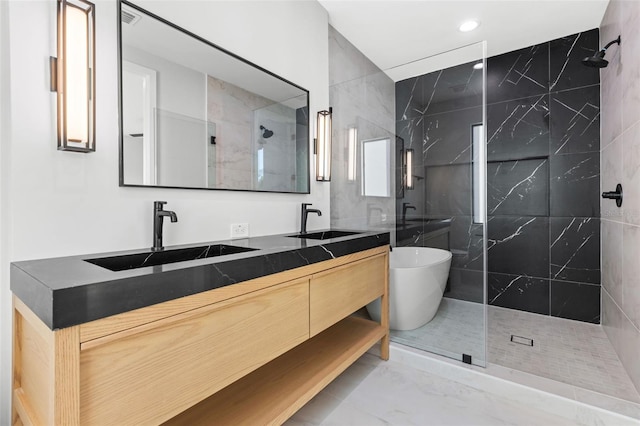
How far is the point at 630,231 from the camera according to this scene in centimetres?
198

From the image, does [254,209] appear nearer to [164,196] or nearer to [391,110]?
[164,196]

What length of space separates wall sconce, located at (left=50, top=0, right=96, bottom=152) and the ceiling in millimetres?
1826

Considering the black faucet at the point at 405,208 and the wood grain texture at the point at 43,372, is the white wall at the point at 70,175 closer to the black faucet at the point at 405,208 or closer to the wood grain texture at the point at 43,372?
the wood grain texture at the point at 43,372

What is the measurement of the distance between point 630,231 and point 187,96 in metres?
2.67

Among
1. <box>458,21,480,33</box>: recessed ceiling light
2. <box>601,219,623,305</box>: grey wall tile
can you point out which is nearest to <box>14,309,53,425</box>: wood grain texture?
<box>601,219,623,305</box>: grey wall tile

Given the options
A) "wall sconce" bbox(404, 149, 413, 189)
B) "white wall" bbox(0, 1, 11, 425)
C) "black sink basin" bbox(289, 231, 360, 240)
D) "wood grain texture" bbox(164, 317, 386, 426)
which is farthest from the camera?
"wall sconce" bbox(404, 149, 413, 189)

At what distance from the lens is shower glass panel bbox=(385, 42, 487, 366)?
2334 mm

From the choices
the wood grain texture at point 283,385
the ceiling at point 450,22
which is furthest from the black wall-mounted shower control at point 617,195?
the wood grain texture at point 283,385

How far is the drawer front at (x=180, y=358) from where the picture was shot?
0.82m

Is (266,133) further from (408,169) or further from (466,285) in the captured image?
(466,285)

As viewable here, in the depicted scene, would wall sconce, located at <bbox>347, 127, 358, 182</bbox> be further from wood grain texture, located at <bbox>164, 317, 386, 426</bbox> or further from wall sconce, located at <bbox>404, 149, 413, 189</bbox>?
wood grain texture, located at <bbox>164, 317, 386, 426</bbox>

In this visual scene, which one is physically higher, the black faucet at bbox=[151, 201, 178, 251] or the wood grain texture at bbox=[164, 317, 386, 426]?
the black faucet at bbox=[151, 201, 178, 251]

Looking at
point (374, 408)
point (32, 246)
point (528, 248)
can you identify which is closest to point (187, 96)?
point (32, 246)

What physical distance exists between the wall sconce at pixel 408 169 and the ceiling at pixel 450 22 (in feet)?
2.28
